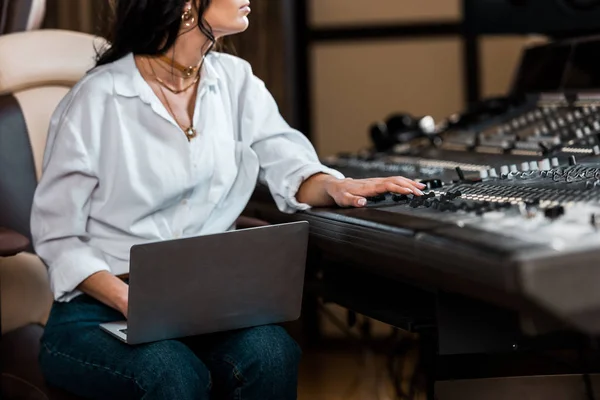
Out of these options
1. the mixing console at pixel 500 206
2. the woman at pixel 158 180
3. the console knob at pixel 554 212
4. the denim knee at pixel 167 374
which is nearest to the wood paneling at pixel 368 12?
the mixing console at pixel 500 206

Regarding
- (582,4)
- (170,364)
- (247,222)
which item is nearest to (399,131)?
(582,4)

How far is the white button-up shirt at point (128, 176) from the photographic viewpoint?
1.76m

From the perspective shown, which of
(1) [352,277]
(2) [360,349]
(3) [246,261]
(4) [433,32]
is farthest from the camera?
(4) [433,32]

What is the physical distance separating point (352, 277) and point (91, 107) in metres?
0.65

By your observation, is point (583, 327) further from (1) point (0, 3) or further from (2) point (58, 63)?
(1) point (0, 3)

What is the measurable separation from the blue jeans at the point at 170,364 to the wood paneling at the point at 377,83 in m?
2.63

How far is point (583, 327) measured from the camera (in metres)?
1.04

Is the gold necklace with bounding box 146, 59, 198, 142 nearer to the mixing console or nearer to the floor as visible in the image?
the mixing console

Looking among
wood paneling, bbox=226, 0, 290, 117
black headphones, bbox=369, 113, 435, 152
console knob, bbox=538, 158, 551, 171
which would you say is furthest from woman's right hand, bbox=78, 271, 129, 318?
wood paneling, bbox=226, 0, 290, 117

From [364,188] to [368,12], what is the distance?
2645mm

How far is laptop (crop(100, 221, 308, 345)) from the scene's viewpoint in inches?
57.2

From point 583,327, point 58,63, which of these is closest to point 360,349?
point 58,63

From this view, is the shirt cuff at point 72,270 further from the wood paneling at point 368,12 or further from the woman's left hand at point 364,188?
the wood paneling at point 368,12

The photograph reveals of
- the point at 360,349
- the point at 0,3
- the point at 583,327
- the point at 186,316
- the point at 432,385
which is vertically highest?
the point at 0,3
